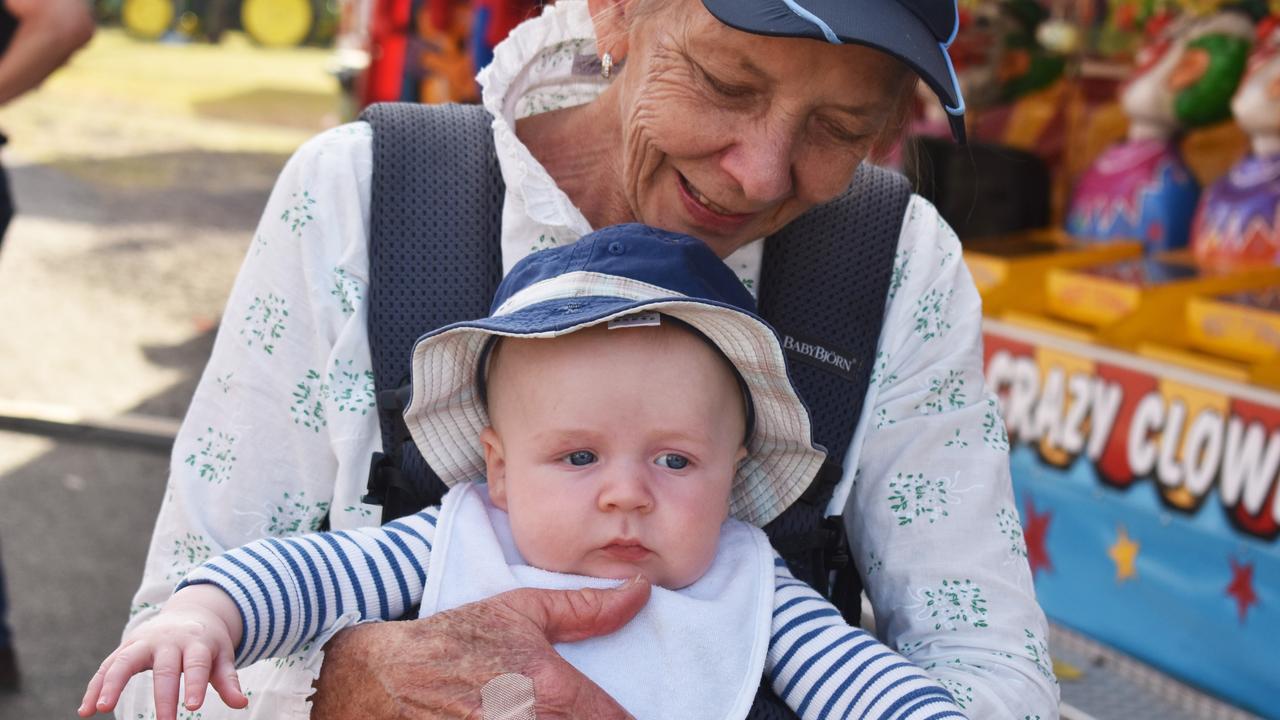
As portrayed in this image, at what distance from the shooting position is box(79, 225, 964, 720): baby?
1.50 metres

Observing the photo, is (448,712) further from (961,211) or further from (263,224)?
(961,211)

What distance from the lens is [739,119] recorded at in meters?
1.62

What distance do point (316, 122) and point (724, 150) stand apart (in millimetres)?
12941

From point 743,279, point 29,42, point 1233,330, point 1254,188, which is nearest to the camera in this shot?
point 743,279

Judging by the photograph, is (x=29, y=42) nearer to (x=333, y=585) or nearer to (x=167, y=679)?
(x=333, y=585)

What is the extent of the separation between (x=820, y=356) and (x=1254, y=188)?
95.7 inches

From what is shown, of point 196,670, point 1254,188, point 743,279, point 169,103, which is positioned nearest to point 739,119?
point 743,279

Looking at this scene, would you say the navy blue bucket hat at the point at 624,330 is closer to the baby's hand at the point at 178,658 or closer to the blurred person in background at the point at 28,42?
the baby's hand at the point at 178,658

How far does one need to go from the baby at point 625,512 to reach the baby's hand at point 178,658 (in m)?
0.07

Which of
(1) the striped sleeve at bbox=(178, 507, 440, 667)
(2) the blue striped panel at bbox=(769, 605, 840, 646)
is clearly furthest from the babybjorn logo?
(1) the striped sleeve at bbox=(178, 507, 440, 667)

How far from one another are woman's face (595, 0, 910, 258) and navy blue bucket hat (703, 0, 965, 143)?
70 millimetres

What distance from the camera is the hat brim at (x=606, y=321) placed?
4.87ft

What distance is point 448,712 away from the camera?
1.44m

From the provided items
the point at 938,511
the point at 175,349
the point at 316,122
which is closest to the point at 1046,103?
the point at 938,511
